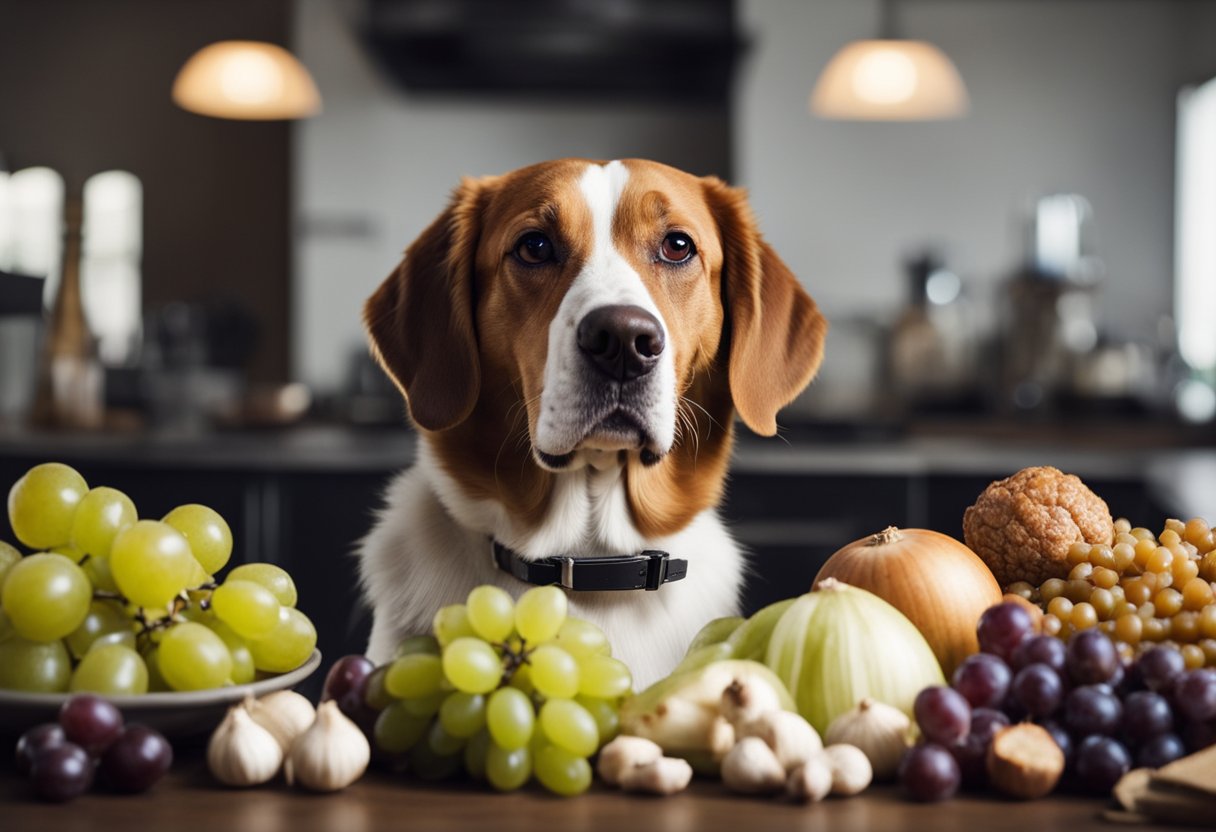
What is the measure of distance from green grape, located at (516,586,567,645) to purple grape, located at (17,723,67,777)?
0.28 m

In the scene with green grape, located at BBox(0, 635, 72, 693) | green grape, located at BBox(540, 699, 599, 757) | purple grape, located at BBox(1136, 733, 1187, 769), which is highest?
green grape, located at BBox(0, 635, 72, 693)

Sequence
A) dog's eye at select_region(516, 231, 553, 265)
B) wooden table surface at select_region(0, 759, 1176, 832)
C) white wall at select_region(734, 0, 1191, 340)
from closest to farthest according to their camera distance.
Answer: wooden table surface at select_region(0, 759, 1176, 832) → dog's eye at select_region(516, 231, 553, 265) → white wall at select_region(734, 0, 1191, 340)

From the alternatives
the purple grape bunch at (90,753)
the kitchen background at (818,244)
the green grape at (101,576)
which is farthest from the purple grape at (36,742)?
the kitchen background at (818,244)

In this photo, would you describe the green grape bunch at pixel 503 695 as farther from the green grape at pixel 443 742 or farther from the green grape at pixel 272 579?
the green grape at pixel 272 579

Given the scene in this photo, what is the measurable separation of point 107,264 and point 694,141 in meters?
3.63

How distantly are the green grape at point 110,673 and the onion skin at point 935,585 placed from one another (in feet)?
1.50

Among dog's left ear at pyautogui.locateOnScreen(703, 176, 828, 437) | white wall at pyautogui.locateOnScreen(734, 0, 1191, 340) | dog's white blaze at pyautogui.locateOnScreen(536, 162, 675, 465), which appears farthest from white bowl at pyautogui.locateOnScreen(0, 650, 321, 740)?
white wall at pyautogui.locateOnScreen(734, 0, 1191, 340)

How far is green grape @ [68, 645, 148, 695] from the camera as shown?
0.76 metres

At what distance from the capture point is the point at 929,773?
70cm

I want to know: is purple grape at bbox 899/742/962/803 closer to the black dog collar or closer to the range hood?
the black dog collar

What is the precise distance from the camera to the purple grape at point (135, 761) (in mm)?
708

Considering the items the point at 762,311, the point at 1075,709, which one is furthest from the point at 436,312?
the point at 1075,709

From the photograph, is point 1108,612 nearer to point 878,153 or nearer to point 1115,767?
point 1115,767

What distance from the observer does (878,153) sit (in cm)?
502
